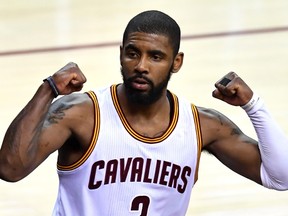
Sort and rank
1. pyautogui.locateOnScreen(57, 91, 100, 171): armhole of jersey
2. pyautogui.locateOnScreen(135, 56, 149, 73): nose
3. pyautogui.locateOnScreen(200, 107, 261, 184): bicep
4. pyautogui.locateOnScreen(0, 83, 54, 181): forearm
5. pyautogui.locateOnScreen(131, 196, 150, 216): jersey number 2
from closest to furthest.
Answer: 1. pyautogui.locateOnScreen(0, 83, 54, 181): forearm
2. pyautogui.locateOnScreen(135, 56, 149, 73): nose
3. pyautogui.locateOnScreen(57, 91, 100, 171): armhole of jersey
4. pyautogui.locateOnScreen(131, 196, 150, 216): jersey number 2
5. pyautogui.locateOnScreen(200, 107, 261, 184): bicep

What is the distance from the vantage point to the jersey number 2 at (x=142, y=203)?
3674 mm

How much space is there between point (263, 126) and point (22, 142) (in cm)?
98

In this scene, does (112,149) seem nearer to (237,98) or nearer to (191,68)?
(237,98)

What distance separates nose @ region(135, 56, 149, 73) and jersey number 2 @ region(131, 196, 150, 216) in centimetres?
52

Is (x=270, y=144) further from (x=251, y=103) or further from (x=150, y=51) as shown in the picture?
(x=150, y=51)

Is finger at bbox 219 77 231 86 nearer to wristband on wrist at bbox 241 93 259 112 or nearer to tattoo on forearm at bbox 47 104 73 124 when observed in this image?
wristband on wrist at bbox 241 93 259 112

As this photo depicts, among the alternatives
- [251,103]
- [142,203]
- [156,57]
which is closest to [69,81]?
[156,57]

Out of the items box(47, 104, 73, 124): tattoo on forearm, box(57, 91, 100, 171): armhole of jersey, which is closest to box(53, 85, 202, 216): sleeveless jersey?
box(57, 91, 100, 171): armhole of jersey

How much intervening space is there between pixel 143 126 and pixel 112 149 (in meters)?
0.18

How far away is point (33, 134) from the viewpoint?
3352mm

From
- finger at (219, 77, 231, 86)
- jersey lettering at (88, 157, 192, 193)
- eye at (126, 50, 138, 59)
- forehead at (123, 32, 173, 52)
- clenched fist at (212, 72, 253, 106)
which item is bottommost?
jersey lettering at (88, 157, 192, 193)

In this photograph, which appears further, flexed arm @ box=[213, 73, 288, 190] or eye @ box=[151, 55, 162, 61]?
flexed arm @ box=[213, 73, 288, 190]

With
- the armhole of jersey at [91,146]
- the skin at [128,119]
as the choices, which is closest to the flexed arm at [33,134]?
the skin at [128,119]

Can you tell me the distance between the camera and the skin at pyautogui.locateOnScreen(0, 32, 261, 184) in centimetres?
335
